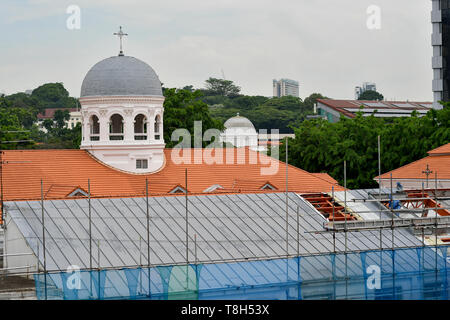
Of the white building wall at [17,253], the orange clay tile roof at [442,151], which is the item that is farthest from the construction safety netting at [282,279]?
the orange clay tile roof at [442,151]

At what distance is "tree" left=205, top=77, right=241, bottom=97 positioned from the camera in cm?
19412

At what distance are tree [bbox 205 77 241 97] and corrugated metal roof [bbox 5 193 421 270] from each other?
6005 inches

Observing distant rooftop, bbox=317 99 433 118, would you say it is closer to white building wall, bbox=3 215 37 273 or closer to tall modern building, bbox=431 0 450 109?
tall modern building, bbox=431 0 450 109

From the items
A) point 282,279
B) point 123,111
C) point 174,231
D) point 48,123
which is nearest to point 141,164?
point 123,111

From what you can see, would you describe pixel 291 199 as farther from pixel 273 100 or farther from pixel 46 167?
pixel 273 100

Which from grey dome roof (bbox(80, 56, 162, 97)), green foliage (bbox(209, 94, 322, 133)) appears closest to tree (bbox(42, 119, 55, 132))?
green foliage (bbox(209, 94, 322, 133))

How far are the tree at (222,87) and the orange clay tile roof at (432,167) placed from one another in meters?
131

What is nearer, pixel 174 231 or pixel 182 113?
pixel 174 231

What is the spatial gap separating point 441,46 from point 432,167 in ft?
114

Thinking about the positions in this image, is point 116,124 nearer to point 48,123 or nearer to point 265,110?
point 265,110

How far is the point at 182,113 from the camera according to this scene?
8531 centimetres

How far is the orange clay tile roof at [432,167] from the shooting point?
5966cm

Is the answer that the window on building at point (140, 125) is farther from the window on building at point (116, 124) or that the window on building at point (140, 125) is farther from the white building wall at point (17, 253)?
the white building wall at point (17, 253)
